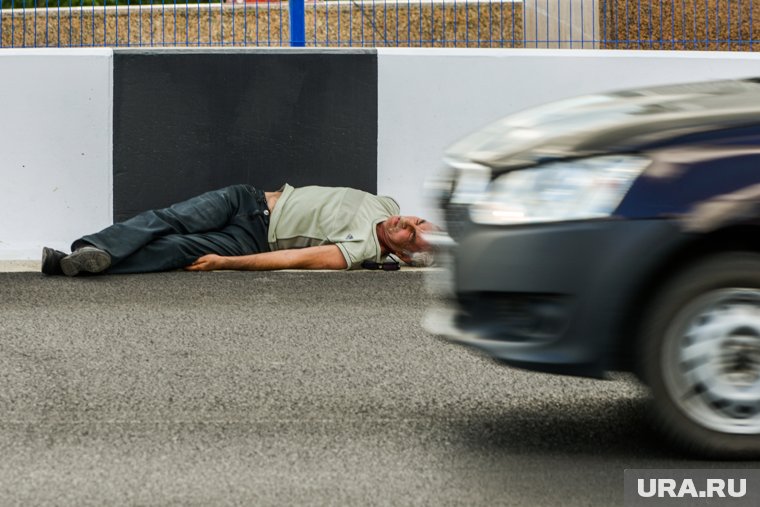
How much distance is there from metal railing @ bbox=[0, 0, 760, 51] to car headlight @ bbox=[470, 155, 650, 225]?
572 centimetres

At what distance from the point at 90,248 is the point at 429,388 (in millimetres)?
3782

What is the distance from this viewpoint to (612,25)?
1006 centimetres

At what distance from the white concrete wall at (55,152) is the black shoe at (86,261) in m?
1.16

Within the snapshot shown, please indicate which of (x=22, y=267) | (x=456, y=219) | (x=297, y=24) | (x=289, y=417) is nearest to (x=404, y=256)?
(x=297, y=24)

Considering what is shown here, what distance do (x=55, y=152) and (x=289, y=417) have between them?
5.34 meters

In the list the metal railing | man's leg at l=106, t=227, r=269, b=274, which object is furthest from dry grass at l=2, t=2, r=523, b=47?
man's leg at l=106, t=227, r=269, b=274

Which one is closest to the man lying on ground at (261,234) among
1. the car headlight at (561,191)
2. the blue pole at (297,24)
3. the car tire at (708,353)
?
the blue pole at (297,24)

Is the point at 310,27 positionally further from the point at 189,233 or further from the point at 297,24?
the point at 189,233

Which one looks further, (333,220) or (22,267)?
(22,267)

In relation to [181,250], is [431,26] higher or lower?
higher

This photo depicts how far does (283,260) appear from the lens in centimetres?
840

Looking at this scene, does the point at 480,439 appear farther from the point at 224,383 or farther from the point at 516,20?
the point at 516,20

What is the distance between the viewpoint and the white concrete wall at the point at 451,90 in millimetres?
9227

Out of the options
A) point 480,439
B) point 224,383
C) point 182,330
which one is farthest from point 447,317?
point 182,330
